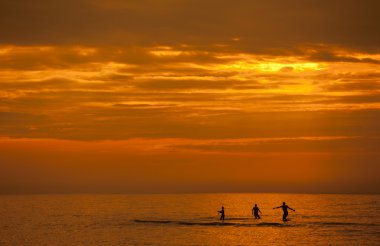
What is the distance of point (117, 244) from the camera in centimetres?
5162

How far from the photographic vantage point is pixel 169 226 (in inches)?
2714

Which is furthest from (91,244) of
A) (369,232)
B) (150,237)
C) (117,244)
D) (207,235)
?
(369,232)

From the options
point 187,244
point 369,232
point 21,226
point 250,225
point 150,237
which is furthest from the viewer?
point 21,226

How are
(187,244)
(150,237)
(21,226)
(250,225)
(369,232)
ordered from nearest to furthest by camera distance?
(187,244) < (150,237) < (369,232) < (250,225) < (21,226)

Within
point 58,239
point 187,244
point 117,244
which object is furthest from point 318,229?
point 58,239

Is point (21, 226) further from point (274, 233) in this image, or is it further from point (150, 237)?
point (274, 233)

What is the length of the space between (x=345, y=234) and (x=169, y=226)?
20.9 meters

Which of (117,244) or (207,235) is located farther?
(207,235)

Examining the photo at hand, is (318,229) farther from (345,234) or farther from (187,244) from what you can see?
(187,244)

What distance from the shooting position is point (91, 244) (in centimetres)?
5234

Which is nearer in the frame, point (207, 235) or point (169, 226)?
point (207, 235)

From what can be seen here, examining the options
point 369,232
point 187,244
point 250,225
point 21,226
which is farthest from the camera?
point 21,226

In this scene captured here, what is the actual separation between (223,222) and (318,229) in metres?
14.1

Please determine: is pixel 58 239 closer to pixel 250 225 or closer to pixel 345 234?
pixel 250 225
